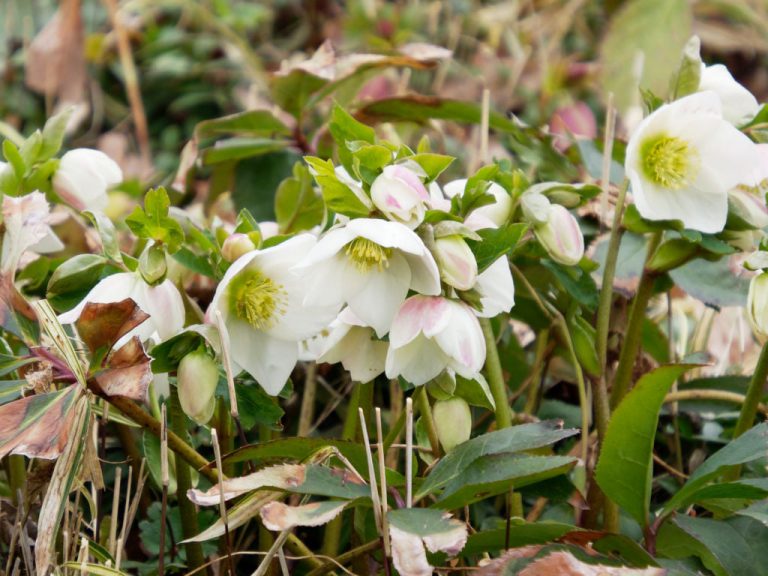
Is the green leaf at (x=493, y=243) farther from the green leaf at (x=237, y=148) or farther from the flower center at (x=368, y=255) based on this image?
the green leaf at (x=237, y=148)

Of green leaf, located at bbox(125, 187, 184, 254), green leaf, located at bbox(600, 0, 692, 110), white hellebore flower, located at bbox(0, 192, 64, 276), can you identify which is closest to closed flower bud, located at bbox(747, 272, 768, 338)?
green leaf, located at bbox(125, 187, 184, 254)

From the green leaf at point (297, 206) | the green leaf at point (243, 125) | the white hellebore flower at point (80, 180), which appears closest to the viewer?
the white hellebore flower at point (80, 180)

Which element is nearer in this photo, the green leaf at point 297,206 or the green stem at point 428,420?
the green stem at point 428,420

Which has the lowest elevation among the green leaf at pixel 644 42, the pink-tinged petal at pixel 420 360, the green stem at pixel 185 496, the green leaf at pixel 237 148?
the green leaf at pixel 644 42

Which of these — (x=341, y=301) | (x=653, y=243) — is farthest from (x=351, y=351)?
(x=653, y=243)

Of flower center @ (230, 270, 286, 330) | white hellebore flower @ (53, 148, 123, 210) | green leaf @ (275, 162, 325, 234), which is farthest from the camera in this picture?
green leaf @ (275, 162, 325, 234)

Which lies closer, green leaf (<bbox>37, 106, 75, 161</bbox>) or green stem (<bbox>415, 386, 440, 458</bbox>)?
green stem (<bbox>415, 386, 440, 458</bbox>)

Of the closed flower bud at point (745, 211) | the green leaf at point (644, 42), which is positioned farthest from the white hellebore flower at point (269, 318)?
the green leaf at point (644, 42)

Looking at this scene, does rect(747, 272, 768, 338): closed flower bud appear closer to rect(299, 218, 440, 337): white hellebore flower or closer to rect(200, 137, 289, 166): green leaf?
rect(299, 218, 440, 337): white hellebore flower
